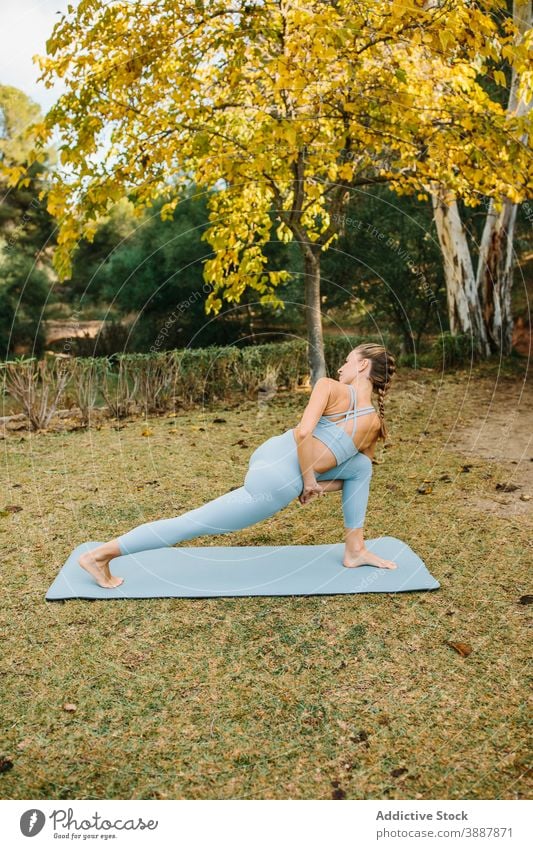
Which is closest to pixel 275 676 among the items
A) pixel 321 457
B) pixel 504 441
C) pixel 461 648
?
pixel 461 648

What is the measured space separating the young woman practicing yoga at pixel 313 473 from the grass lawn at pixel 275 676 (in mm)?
376

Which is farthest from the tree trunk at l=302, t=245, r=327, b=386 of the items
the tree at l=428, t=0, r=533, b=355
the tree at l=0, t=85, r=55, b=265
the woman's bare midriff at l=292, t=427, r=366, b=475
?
the tree at l=0, t=85, r=55, b=265

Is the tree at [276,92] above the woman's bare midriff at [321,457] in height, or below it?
above

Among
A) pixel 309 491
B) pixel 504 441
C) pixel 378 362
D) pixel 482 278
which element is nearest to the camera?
pixel 309 491

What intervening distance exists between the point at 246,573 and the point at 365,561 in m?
0.70

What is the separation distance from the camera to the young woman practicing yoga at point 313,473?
3738mm

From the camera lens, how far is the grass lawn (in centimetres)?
248

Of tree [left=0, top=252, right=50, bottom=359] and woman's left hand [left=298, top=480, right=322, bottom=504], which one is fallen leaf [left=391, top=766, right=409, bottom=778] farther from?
tree [left=0, top=252, right=50, bottom=359]

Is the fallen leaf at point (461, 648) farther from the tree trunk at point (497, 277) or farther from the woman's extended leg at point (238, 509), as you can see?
the tree trunk at point (497, 277)

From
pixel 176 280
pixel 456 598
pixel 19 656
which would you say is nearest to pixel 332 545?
pixel 456 598

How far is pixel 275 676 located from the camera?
122 inches

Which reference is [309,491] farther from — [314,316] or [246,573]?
[314,316]
